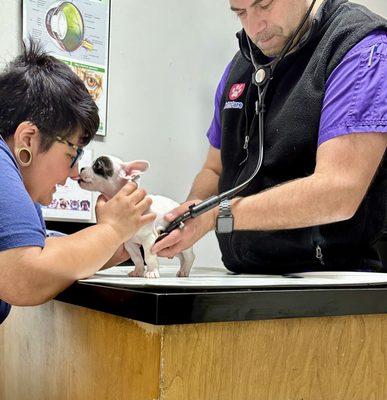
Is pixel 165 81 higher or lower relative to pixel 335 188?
higher

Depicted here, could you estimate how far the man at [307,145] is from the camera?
889 mm

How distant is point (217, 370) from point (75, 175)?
1.53 feet

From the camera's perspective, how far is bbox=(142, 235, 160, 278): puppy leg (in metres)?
0.86

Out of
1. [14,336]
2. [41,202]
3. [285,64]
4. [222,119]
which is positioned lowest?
[14,336]

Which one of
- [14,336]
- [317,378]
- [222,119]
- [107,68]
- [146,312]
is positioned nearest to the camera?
A: [146,312]

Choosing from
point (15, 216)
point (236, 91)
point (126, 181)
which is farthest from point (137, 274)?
point (236, 91)

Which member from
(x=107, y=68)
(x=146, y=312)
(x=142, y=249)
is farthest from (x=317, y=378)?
(x=107, y=68)

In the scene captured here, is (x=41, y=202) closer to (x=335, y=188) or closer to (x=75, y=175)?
(x=75, y=175)

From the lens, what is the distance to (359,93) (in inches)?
36.3

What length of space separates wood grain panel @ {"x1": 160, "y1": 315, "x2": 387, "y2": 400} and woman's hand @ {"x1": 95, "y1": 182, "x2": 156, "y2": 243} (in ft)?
0.89

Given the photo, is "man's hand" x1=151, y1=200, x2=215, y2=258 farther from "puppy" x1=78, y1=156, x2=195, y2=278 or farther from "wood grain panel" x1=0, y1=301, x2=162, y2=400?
"wood grain panel" x1=0, y1=301, x2=162, y2=400

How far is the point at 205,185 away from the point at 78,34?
1.79 ft

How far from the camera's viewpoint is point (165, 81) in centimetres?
162

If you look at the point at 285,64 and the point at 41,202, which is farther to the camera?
the point at 285,64
